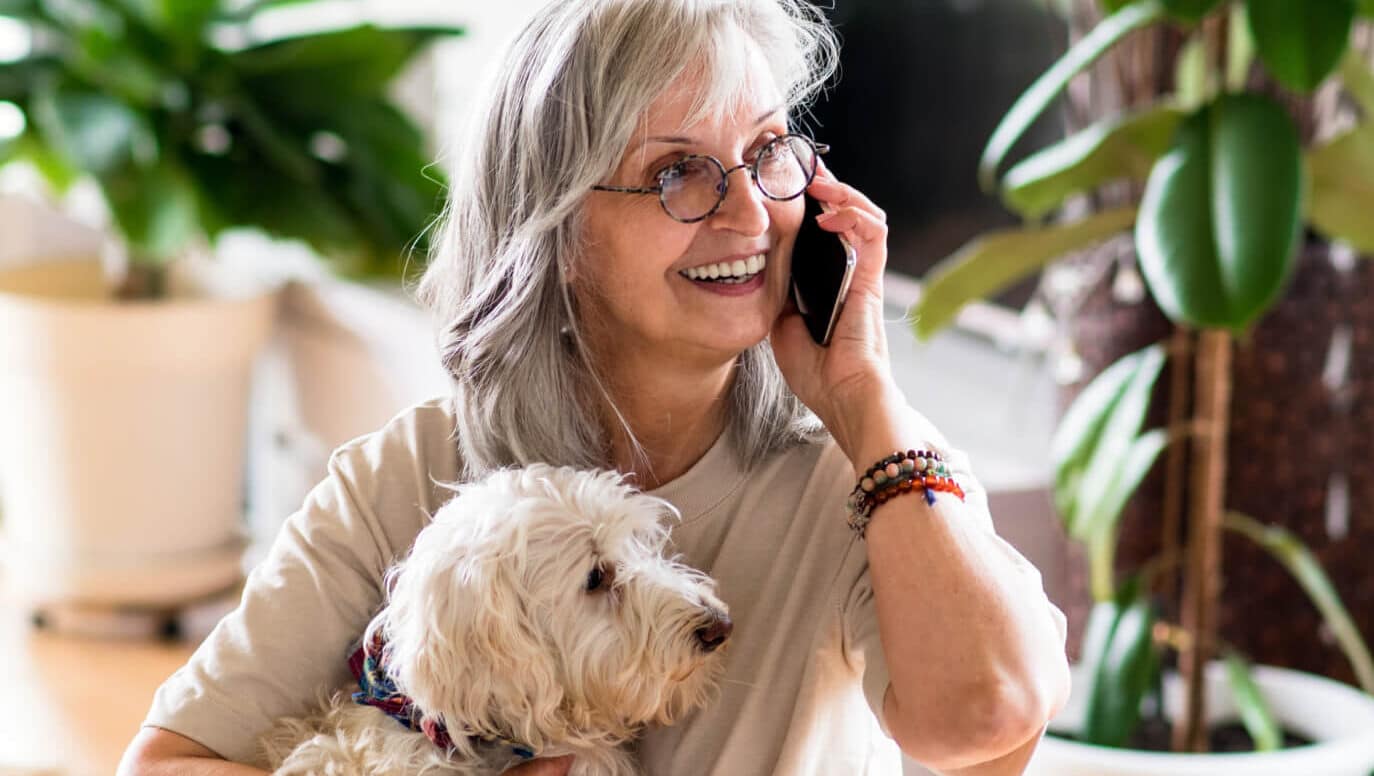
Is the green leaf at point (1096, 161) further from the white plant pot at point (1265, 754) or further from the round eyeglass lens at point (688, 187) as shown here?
the round eyeglass lens at point (688, 187)

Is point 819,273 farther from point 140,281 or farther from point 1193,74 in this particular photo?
point 140,281

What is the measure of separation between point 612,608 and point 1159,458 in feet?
4.17

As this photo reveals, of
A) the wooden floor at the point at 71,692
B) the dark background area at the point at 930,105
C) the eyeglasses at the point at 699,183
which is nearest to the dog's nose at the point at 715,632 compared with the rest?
the eyeglasses at the point at 699,183

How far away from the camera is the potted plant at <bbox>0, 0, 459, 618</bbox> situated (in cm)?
337

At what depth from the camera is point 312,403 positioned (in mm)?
3828

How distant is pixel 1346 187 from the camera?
1.85m

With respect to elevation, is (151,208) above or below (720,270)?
below

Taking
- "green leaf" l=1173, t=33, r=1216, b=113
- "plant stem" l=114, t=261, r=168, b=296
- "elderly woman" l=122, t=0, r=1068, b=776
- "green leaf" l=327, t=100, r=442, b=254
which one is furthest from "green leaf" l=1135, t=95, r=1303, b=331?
"plant stem" l=114, t=261, r=168, b=296

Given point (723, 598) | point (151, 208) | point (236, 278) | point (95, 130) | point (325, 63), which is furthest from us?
point (236, 278)

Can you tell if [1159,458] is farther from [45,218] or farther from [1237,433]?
[45,218]

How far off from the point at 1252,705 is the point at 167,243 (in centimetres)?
246

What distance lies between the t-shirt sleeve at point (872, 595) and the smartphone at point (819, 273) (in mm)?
153

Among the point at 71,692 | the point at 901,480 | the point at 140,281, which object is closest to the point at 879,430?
the point at 901,480

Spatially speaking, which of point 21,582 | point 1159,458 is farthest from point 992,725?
point 21,582
